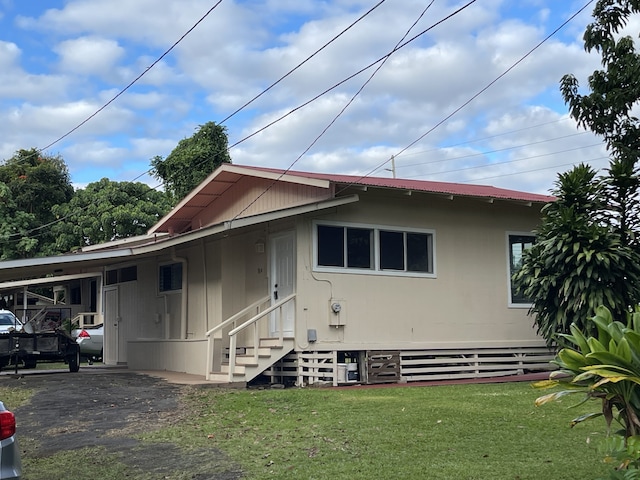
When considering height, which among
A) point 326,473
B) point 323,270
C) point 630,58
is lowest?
point 326,473

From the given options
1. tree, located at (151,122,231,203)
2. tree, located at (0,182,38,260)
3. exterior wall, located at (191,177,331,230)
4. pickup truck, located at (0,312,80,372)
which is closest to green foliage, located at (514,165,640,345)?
exterior wall, located at (191,177,331,230)

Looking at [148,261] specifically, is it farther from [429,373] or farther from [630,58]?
[630,58]

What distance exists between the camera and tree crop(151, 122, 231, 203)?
2920 cm

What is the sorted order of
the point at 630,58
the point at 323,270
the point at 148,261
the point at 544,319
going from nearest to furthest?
the point at 630,58, the point at 544,319, the point at 323,270, the point at 148,261

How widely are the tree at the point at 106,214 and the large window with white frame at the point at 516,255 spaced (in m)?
18.7

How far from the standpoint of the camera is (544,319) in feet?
44.0

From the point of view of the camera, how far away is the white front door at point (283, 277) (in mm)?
14531

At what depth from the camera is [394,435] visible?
834cm

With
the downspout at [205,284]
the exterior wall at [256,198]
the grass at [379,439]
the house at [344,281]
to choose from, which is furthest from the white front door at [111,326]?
the grass at [379,439]

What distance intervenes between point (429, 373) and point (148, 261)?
318 inches

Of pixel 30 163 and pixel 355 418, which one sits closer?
pixel 355 418

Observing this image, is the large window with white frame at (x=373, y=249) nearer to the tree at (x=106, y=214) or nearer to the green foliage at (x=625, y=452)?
the green foliage at (x=625, y=452)

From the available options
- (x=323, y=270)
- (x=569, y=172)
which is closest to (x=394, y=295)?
(x=323, y=270)

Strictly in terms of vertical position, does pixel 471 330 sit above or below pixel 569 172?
below
